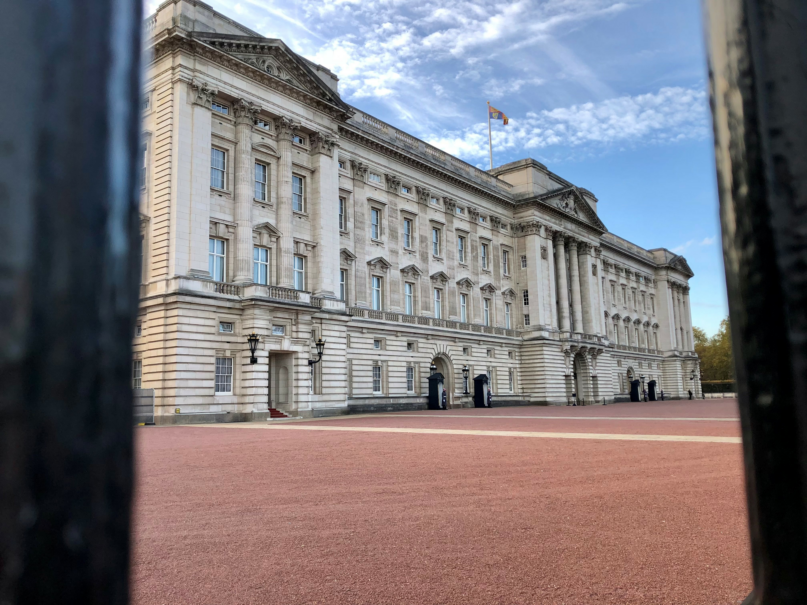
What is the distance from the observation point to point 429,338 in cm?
4484

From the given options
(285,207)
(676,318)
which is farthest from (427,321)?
(676,318)

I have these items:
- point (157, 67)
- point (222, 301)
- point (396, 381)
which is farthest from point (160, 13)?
point (396, 381)

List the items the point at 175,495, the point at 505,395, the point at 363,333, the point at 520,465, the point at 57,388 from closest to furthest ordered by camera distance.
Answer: the point at 57,388, the point at 175,495, the point at 520,465, the point at 363,333, the point at 505,395

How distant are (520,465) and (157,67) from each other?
2793 centimetres

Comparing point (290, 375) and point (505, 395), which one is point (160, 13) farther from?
point (505, 395)

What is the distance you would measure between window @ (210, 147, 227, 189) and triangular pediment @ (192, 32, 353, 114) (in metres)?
4.66

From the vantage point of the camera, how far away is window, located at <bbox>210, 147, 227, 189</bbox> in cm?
3127

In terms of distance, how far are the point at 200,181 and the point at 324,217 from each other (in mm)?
8257

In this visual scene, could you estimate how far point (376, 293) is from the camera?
42.2 m

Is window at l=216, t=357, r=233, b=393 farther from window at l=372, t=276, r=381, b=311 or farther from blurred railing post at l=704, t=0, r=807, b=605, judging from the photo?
blurred railing post at l=704, t=0, r=807, b=605

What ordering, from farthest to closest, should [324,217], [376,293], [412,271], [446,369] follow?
[446,369]
[412,271]
[376,293]
[324,217]

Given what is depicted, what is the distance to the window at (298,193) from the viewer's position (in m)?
35.6

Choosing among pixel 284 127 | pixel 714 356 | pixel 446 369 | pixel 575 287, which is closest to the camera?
pixel 284 127

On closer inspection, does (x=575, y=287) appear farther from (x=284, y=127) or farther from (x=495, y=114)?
(x=284, y=127)
